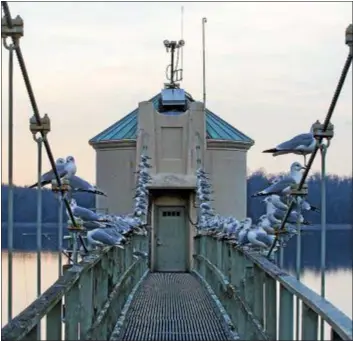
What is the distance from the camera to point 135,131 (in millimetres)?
22172

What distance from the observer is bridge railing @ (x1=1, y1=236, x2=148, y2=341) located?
4.04 metres

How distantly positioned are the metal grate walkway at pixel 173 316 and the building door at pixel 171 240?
575cm

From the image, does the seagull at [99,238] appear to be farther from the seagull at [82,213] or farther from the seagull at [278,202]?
the seagull at [278,202]

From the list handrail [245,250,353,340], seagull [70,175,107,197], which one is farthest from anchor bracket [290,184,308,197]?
seagull [70,175,107,197]

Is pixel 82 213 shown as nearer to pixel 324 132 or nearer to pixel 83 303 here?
pixel 83 303

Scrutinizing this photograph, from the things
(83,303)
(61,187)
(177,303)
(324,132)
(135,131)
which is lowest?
(177,303)

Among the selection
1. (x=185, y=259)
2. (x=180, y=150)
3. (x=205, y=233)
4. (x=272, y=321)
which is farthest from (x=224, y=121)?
(x=272, y=321)

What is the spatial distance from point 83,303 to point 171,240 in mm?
14744

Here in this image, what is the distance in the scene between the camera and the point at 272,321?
5.92 meters

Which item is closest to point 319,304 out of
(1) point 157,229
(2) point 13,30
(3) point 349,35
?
(3) point 349,35

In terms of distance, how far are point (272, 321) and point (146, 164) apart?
1438 cm

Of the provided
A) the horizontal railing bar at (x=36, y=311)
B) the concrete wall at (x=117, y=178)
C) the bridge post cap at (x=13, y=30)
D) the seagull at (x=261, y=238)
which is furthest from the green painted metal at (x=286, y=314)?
the concrete wall at (x=117, y=178)

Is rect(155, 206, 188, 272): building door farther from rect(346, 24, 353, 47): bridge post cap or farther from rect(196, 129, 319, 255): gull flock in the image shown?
rect(346, 24, 353, 47): bridge post cap

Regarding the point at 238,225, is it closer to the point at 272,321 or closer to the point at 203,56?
the point at 272,321
